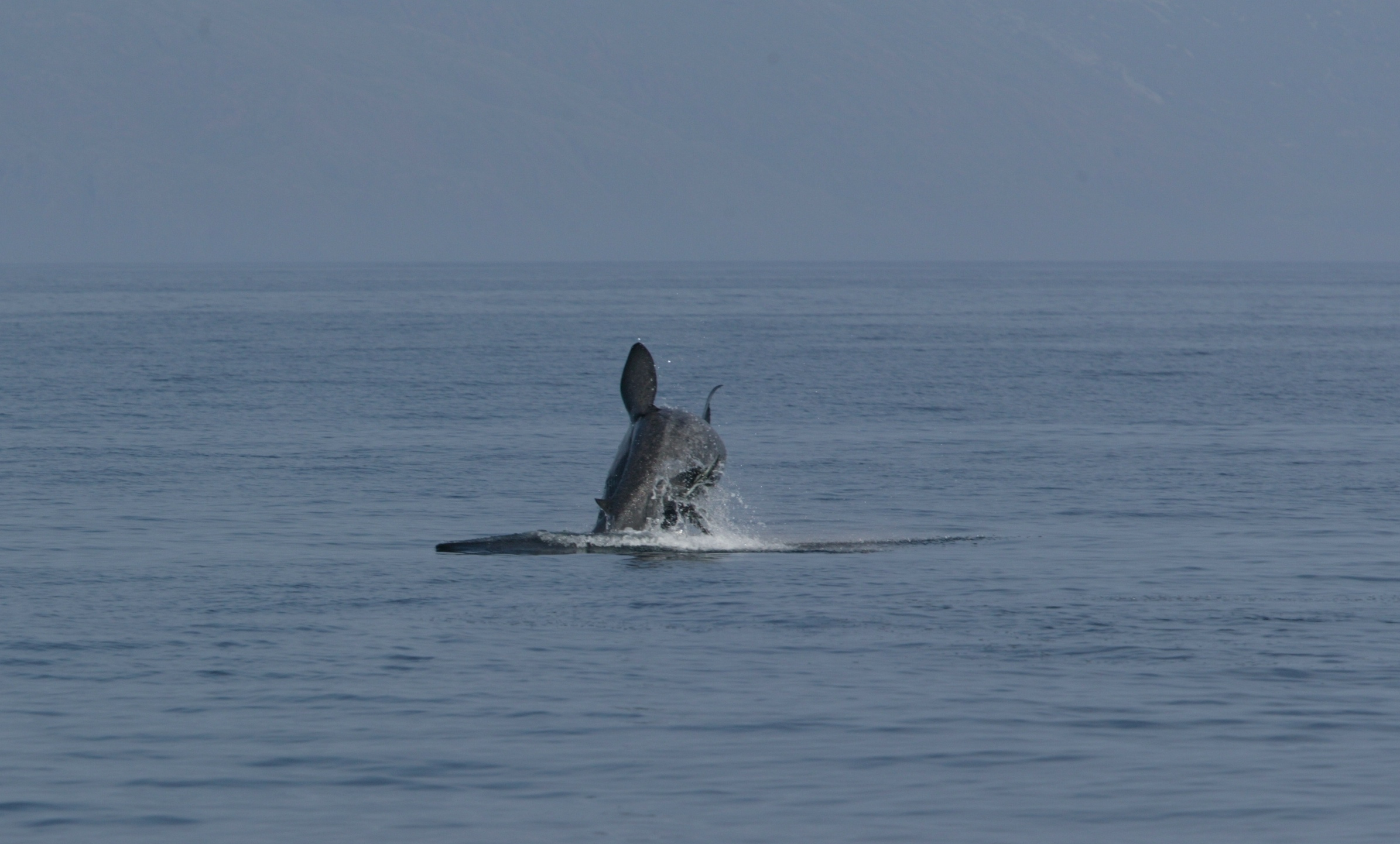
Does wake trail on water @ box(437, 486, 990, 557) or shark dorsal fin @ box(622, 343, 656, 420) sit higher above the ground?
shark dorsal fin @ box(622, 343, 656, 420)

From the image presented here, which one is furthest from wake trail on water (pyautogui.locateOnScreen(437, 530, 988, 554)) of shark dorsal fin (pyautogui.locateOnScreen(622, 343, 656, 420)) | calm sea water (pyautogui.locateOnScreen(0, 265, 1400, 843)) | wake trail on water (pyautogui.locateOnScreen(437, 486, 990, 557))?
shark dorsal fin (pyautogui.locateOnScreen(622, 343, 656, 420))

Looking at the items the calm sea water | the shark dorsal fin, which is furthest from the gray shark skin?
the calm sea water

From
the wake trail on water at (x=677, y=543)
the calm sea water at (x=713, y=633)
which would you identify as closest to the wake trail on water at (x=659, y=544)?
the wake trail on water at (x=677, y=543)

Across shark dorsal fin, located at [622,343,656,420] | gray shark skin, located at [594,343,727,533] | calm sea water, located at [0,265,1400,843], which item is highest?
shark dorsal fin, located at [622,343,656,420]

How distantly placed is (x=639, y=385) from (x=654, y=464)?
1155 millimetres

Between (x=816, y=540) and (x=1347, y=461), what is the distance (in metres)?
14.5

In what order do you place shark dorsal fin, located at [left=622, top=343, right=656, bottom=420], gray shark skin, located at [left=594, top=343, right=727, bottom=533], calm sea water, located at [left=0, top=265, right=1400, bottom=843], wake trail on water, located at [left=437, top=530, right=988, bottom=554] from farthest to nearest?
shark dorsal fin, located at [left=622, top=343, right=656, bottom=420], gray shark skin, located at [left=594, top=343, right=727, bottom=533], wake trail on water, located at [left=437, top=530, right=988, bottom=554], calm sea water, located at [left=0, top=265, right=1400, bottom=843]

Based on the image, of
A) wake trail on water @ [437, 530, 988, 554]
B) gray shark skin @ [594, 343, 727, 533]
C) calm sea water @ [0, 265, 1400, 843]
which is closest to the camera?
calm sea water @ [0, 265, 1400, 843]

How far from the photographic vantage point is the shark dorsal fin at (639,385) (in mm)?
26422

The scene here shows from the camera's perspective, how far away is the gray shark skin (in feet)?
86.0

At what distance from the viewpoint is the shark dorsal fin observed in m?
26.4

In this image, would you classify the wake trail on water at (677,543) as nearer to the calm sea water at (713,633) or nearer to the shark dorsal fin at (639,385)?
the calm sea water at (713,633)

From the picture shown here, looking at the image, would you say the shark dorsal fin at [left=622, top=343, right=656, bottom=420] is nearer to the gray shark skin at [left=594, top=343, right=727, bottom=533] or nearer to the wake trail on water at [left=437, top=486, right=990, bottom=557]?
the gray shark skin at [left=594, top=343, right=727, bottom=533]

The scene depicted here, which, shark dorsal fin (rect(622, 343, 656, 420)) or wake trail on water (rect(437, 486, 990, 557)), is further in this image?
shark dorsal fin (rect(622, 343, 656, 420))
